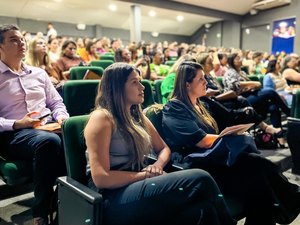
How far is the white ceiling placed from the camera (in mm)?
10328

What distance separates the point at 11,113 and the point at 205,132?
1.12 metres

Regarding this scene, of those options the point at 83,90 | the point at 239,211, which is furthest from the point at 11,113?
the point at 239,211

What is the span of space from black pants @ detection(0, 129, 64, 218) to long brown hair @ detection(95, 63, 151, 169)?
460 millimetres

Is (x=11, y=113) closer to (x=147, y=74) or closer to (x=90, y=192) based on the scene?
(x=90, y=192)

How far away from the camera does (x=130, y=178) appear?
4.00ft

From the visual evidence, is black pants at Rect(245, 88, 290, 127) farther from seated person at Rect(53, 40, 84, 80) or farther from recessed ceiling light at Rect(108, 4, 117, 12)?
recessed ceiling light at Rect(108, 4, 117, 12)

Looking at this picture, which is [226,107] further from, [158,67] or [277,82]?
[158,67]

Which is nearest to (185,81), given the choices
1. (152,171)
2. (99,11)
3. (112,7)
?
(152,171)

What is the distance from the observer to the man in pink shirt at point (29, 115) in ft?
5.24

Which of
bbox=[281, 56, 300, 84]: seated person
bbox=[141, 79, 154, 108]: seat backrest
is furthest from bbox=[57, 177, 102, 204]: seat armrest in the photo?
bbox=[281, 56, 300, 84]: seated person

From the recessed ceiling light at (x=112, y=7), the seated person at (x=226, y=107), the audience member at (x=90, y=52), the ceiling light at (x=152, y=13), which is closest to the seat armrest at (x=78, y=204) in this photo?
the seated person at (x=226, y=107)

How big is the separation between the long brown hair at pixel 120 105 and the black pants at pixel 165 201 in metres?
0.18

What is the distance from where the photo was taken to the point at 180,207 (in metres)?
1.18

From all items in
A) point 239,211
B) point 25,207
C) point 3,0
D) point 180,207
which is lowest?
point 25,207
